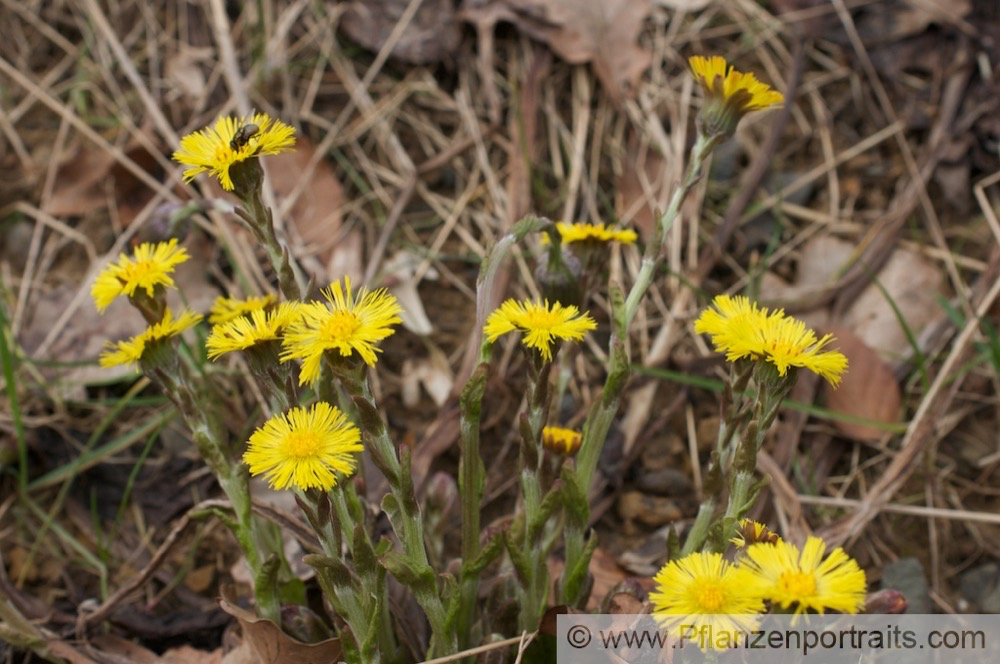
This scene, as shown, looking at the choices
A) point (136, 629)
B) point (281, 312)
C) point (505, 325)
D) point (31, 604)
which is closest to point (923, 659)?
point (505, 325)

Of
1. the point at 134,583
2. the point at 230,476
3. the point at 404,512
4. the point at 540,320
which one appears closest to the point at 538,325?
the point at 540,320

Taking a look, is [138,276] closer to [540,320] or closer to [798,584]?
[540,320]

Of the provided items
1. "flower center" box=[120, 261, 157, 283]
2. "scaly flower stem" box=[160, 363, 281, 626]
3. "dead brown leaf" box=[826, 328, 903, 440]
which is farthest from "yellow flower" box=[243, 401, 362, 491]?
"dead brown leaf" box=[826, 328, 903, 440]

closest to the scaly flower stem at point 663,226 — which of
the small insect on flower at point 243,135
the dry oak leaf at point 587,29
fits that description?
the small insect on flower at point 243,135

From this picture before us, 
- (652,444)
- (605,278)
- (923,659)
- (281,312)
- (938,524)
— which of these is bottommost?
(923,659)

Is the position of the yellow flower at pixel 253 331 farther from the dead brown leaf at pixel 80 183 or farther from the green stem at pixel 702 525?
the dead brown leaf at pixel 80 183

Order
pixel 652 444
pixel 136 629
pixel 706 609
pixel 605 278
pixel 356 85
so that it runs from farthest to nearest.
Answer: pixel 356 85 < pixel 652 444 < pixel 605 278 < pixel 136 629 < pixel 706 609

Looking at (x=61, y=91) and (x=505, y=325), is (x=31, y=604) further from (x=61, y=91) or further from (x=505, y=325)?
(x=61, y=91)
